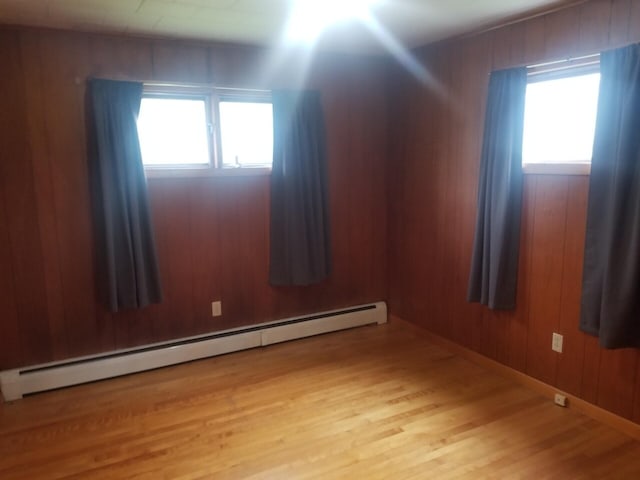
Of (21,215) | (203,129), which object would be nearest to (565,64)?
(203,129)

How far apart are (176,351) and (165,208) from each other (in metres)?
1.04

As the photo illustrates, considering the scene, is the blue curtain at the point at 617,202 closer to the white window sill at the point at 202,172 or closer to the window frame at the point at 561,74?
the window frame at the point at 561,74

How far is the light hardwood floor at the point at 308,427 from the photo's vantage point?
226 centimetres

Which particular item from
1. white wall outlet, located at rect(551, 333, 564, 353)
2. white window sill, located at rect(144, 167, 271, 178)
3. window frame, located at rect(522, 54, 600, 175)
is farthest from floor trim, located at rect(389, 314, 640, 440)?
white window sill, located at rect(144, 167, 271, 178)

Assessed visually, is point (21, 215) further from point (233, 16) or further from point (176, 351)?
point (233, 16)

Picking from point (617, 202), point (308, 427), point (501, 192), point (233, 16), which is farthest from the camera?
point (501, 192)

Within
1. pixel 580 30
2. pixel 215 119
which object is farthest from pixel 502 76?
pixel 215 119

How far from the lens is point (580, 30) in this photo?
100 inches

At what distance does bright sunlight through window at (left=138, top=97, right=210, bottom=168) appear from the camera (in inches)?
130

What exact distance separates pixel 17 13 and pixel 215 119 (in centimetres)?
130

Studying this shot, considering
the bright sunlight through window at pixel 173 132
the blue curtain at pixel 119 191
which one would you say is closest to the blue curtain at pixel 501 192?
the bright sunlight through window at pixel 173 132

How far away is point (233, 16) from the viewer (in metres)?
2.76

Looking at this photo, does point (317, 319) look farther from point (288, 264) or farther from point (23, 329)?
point (23, 329)

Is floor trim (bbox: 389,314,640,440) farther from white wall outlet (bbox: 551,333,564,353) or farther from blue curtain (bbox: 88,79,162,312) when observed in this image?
blue curtain (bbox: 88,79,162,312)
